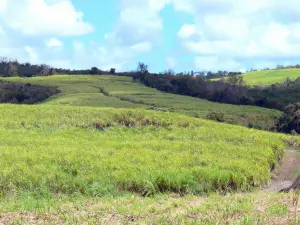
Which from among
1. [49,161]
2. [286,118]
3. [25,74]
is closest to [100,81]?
[25,74]

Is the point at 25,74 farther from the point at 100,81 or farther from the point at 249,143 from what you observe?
the point at 249,143

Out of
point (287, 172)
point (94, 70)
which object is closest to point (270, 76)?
point (94, 70)

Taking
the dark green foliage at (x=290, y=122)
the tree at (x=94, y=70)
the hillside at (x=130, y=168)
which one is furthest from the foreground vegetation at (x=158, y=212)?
the tree at (x=94, y=70)

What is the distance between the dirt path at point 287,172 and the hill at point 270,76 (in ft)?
341

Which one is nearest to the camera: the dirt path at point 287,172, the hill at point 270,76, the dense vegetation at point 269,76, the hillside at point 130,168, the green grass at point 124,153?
the hillside at point 130,168

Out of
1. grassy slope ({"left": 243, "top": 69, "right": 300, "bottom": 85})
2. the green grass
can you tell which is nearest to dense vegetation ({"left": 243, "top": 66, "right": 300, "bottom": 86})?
grassy slope ({"left": 243, "top": 69, "right": 300, "bottom": 85})

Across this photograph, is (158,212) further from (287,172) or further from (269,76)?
(269,76)

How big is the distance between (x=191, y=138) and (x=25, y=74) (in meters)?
103

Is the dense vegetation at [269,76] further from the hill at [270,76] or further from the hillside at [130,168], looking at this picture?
the hillside at [130,168]

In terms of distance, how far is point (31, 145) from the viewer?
17.6 meters

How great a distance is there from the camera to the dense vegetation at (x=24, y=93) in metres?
66.5

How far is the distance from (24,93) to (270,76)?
87.7m

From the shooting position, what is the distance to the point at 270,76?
136500mm

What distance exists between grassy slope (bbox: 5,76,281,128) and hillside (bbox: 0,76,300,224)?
68.6ft
